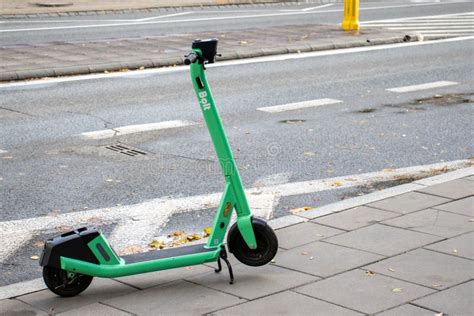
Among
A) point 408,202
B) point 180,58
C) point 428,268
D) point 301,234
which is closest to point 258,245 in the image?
point 301,234

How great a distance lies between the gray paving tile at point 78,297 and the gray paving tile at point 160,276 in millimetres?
76

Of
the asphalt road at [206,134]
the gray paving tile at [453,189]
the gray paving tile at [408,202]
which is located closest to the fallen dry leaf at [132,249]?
the asphalt road at [206,134]

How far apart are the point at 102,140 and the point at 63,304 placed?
5.23 meters

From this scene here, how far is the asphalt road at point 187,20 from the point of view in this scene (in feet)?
66.7

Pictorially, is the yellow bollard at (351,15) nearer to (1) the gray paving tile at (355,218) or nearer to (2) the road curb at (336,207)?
(2) the road curb at (336,207)

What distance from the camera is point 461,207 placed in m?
7.21

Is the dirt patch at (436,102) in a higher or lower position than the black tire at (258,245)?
lower

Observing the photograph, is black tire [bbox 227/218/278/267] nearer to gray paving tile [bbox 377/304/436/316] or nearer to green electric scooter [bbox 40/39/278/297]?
green electric scooter [bbox 40/39/278/297]

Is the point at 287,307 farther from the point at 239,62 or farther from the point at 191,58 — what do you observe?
the point at 239,62

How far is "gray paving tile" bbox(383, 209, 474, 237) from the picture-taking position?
662 centimetres

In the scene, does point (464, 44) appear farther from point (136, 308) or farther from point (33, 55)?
point (136, 308)

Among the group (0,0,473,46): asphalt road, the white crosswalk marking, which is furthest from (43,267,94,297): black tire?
the white crosswalk marking

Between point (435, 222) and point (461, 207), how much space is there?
476 millimetres

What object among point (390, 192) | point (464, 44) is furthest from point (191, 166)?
point (464, 44)
